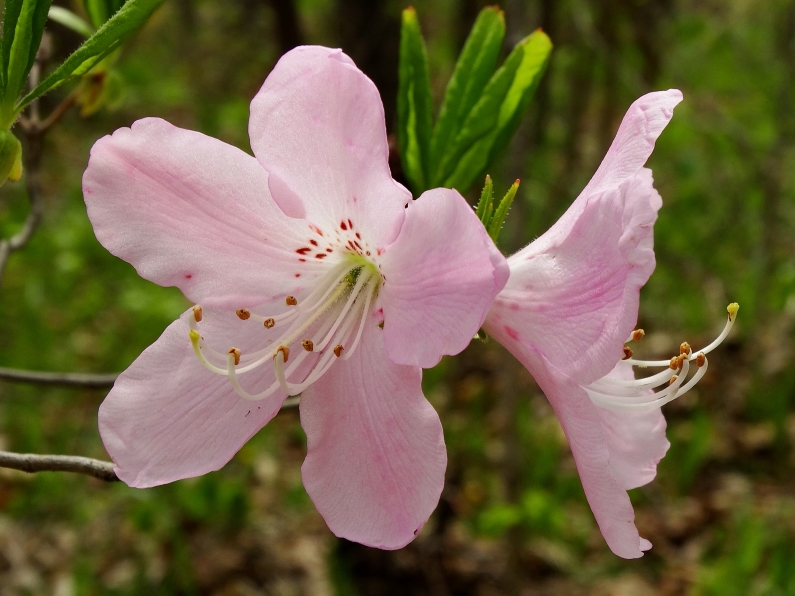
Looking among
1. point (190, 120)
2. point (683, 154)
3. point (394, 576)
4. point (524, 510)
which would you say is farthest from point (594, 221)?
point (190, 120)

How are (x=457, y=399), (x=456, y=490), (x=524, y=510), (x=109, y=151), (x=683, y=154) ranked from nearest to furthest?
1. (x=109, y=151)
2. (x=524, y=510)
3. (x=456, y=490)
4. (x=457, y=399)
5. (x=683, y=154)

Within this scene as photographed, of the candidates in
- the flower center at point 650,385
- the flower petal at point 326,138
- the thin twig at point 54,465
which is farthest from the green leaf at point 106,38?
the flower center at point 650,385

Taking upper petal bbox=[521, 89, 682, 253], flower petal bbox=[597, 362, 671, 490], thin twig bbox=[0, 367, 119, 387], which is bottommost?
flower petal bbox=[597, 362, 671, 490]

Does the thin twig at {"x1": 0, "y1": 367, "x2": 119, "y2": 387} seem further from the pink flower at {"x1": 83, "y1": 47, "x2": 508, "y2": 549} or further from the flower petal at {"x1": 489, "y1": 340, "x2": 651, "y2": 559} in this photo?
the flower petal at {"x1": 489, "y1": 340, "x2": 651, "y2": 559}

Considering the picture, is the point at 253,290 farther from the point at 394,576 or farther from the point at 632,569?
the point at 632,569

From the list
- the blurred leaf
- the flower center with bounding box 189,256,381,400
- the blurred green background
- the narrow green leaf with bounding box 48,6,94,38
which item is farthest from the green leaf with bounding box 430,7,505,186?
the blurred green background
